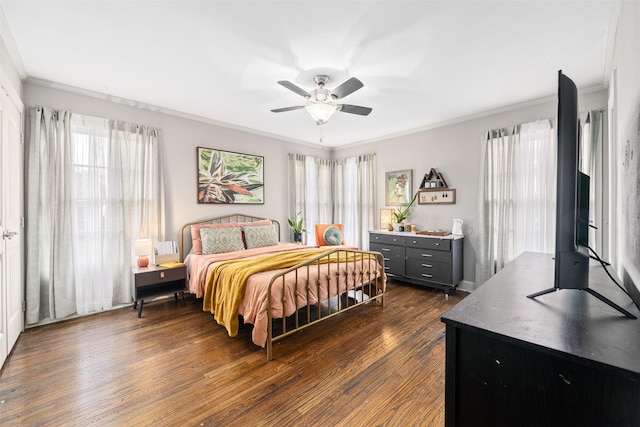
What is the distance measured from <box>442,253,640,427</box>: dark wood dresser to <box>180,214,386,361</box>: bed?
1.65 metres

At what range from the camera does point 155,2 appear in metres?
1.97

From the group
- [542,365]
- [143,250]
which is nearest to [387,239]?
[143,250]

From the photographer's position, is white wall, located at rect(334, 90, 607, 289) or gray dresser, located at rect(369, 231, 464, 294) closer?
white wall, located at rect(334, 90, 607, 289)

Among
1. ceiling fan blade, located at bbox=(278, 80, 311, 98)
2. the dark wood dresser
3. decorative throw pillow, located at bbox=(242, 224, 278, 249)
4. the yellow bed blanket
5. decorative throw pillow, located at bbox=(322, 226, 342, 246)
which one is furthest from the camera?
decorative throw pillow, located at bbox=(322, 226, 342, 246)

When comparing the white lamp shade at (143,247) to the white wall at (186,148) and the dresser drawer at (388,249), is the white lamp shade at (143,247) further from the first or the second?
the dresser drawer at (388,249)

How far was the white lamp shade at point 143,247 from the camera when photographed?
354cm

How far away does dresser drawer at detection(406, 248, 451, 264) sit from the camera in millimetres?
4188

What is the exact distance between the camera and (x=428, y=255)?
14.3ft

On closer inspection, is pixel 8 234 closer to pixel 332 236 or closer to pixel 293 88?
pixel 293 88

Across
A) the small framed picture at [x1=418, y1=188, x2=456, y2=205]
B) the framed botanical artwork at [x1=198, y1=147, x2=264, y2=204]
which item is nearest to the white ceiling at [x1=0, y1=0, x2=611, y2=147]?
the framed botanical artwork at [x1=198, y1=147, x2=264, y2=204]

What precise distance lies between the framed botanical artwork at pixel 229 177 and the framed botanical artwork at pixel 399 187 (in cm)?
242

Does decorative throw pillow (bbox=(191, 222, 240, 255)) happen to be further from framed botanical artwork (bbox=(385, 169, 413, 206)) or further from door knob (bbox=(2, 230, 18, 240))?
framed botanical artwork (bbox=(385, 169, 413, 206))

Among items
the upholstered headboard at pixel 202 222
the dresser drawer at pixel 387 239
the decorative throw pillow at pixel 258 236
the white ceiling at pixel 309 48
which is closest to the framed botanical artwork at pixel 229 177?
the upholstered headboard at pixel 202 222

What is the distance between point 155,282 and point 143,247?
0.48 m
